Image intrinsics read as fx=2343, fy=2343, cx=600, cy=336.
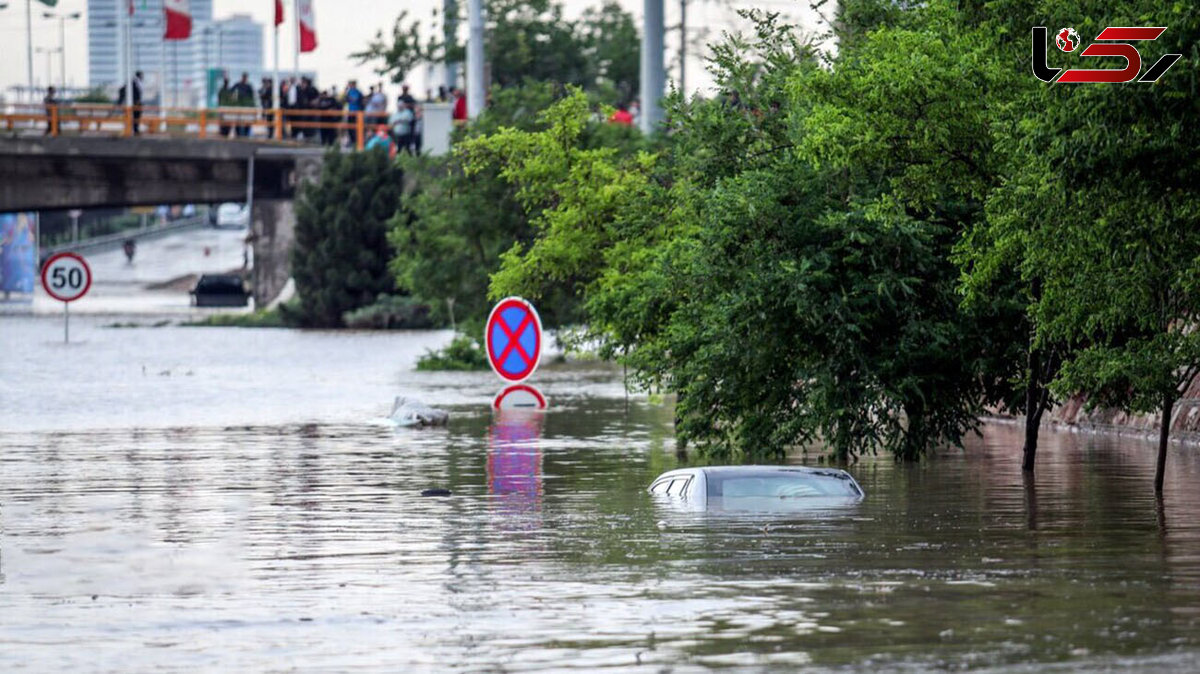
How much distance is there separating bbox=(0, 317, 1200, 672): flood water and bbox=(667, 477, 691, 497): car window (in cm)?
38

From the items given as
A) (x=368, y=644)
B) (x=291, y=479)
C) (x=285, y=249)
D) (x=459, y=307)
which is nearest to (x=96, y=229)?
(x=285, y=249)

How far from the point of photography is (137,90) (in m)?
78.5

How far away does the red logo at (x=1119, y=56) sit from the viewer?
665 inches

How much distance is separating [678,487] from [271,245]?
67.2m

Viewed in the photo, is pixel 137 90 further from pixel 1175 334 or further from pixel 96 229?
pixel 96 229

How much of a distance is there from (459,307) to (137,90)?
27564 mm

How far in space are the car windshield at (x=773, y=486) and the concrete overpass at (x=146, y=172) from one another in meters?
55.8

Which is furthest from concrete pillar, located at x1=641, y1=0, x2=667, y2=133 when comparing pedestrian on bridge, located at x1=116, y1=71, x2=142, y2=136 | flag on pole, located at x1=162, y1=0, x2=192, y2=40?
flag on pole, located at x1=162, y1=0, x2=192, y2=40

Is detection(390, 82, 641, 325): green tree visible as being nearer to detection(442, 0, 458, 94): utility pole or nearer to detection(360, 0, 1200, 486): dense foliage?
detection(360, 0, 1200, 486): dense foliage

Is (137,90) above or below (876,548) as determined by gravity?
above

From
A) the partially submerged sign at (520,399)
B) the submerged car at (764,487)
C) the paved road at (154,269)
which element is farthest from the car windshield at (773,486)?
the paved road at (154,269)

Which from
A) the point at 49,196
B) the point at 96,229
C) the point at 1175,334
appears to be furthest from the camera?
the point at 96,229

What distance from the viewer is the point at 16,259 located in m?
125

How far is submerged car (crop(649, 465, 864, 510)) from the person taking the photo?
2211 centimetres
